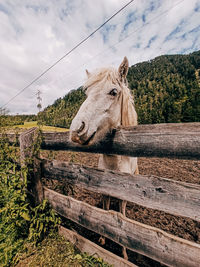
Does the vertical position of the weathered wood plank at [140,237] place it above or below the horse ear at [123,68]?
below

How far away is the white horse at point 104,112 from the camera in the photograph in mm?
1523

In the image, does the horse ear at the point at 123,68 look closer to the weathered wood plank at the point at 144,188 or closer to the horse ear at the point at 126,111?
the horse ear at the point at 126,111

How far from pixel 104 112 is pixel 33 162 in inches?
62.9

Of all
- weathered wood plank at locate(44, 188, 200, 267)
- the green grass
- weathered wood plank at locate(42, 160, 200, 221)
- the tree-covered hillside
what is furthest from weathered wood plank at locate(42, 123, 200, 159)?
the green grass

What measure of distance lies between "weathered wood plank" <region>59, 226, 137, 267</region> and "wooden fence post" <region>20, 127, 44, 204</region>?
0.73 metres

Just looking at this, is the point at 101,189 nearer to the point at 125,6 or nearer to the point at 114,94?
the point at 114,94

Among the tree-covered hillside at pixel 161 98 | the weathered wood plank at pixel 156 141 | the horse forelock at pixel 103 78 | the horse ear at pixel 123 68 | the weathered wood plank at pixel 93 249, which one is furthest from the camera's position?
the tree-covered hillside at pixel 161 98

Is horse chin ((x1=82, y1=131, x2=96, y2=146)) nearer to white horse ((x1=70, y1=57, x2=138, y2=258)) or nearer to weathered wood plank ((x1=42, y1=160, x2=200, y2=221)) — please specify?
white horse ((x1=70, y1=57, x2=138, y2=258))

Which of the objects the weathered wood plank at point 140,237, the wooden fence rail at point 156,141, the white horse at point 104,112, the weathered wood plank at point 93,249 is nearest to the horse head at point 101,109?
Answer: the white horse at point 104,112

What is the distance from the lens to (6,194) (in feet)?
7.16

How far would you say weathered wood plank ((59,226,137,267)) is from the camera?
1675 mm

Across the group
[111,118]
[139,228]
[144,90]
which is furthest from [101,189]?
[144,90]

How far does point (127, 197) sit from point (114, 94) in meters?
1.42

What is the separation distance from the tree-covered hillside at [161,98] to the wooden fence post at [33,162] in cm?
40
